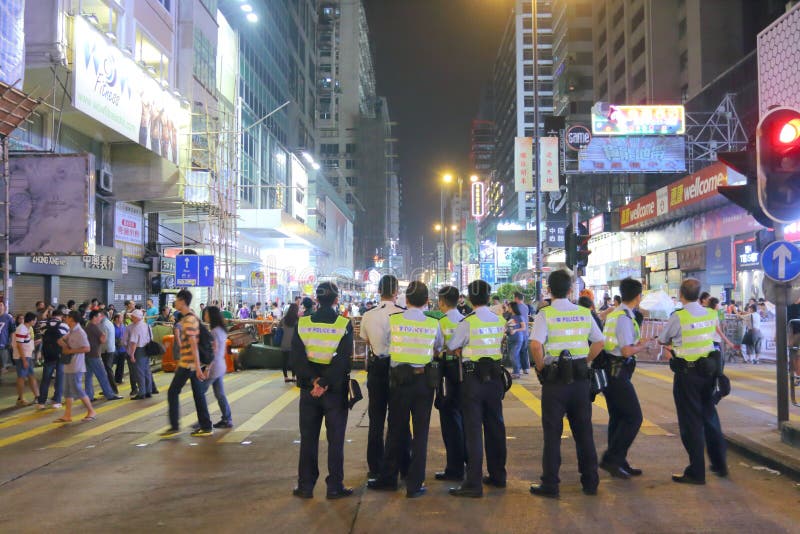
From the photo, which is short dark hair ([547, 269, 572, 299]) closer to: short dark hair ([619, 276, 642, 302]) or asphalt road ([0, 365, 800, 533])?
short dark hair ([619, 276, 642, 302])

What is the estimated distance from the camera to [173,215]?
2823 centimetres

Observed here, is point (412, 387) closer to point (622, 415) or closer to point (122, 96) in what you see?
point (622, 415)

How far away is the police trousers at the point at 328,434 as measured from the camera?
5.84 metres

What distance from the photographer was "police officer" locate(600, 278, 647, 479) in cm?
649

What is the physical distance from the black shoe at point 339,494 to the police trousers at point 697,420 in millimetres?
3142

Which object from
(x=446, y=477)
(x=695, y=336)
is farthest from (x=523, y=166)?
(x=446, y=477)

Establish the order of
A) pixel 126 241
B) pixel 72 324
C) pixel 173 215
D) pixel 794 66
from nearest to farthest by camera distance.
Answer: pixel 72 324, pixel 794 66, pixel 126 241, pixel 173 215

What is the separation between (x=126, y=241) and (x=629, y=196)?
40454 millimetres

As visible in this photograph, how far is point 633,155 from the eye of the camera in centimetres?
2764

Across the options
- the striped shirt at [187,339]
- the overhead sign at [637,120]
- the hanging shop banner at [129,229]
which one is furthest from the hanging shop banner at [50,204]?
the overhead sign at [637,120]

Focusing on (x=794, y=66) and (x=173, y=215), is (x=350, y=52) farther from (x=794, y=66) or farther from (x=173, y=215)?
(x=794, y=66)

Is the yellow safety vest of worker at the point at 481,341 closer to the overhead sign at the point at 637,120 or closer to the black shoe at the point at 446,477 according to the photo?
the black shoe at the point at 446,477

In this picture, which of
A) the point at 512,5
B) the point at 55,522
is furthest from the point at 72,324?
the point at 512,5

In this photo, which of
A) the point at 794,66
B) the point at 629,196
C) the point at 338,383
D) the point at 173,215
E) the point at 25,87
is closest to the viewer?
the point at 338,383
